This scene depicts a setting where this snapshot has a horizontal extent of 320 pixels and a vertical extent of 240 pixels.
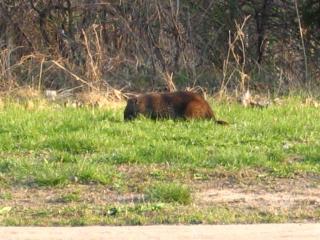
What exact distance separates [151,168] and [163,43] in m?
8.98

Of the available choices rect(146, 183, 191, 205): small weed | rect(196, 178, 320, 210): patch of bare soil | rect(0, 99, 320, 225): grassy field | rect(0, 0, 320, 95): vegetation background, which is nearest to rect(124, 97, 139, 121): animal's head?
rect(0, 99, 320, 225): grassy field

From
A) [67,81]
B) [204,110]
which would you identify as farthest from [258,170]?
[67,81]

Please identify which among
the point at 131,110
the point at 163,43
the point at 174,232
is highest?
the point at 163,43

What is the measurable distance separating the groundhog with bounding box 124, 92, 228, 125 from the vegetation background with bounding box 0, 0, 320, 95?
11.6 ft

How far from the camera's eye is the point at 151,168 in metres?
8.81

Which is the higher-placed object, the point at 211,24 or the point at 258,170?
the point at 211,24

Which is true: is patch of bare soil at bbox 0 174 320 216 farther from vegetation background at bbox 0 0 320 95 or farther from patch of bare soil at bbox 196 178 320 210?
vegetation background at bbox 0 0 320 95

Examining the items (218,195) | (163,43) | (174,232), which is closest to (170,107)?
(218,195)

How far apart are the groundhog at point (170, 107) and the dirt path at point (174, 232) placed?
5.08 metres

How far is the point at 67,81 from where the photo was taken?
16.0 metres

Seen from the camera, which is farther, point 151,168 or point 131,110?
point 131,110

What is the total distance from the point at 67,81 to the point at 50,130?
5.26m

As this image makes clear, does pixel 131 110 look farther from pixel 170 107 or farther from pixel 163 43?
pixel 163 43

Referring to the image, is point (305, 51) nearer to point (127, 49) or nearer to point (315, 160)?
point (127, 49)
